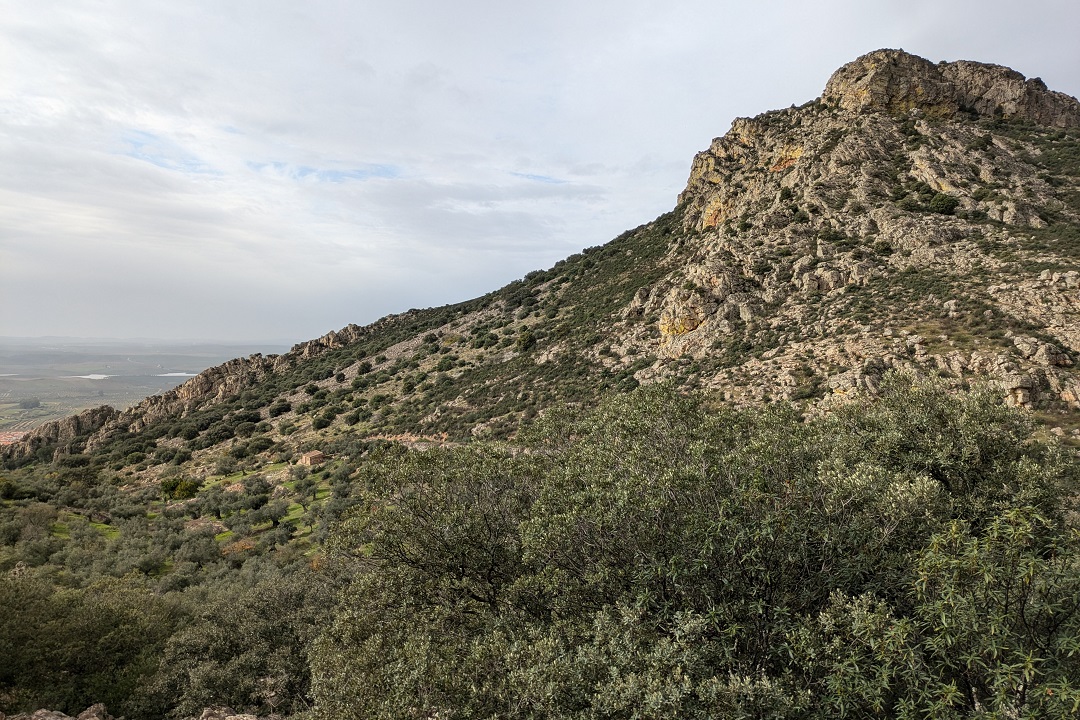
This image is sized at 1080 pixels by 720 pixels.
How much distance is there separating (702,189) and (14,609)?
7907 cm

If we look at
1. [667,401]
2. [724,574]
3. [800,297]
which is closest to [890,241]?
[800,297]

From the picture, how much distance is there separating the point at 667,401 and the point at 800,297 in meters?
35.8

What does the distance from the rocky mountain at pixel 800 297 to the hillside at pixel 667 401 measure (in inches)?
11.5

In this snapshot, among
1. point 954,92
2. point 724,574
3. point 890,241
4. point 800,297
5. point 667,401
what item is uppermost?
point 954,92

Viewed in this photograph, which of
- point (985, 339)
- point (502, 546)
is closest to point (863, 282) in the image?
point (985, 339)

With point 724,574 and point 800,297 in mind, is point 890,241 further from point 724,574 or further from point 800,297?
point 724,574

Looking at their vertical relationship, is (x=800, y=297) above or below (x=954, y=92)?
below

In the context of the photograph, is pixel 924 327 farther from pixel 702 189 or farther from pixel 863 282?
pixel 702 189

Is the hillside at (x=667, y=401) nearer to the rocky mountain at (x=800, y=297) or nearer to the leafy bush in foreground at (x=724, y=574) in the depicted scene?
the leafy bush in foreground at (x=724, y=574)

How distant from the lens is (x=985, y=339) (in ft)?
93.3

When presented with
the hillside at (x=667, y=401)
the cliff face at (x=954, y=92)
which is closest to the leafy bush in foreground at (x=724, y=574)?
the hillside at (x=667, y=401)

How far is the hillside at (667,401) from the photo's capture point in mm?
11211

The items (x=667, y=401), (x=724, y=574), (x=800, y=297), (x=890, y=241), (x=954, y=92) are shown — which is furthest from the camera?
(x=954, y=92)

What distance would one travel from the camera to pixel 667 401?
48.8 feet
